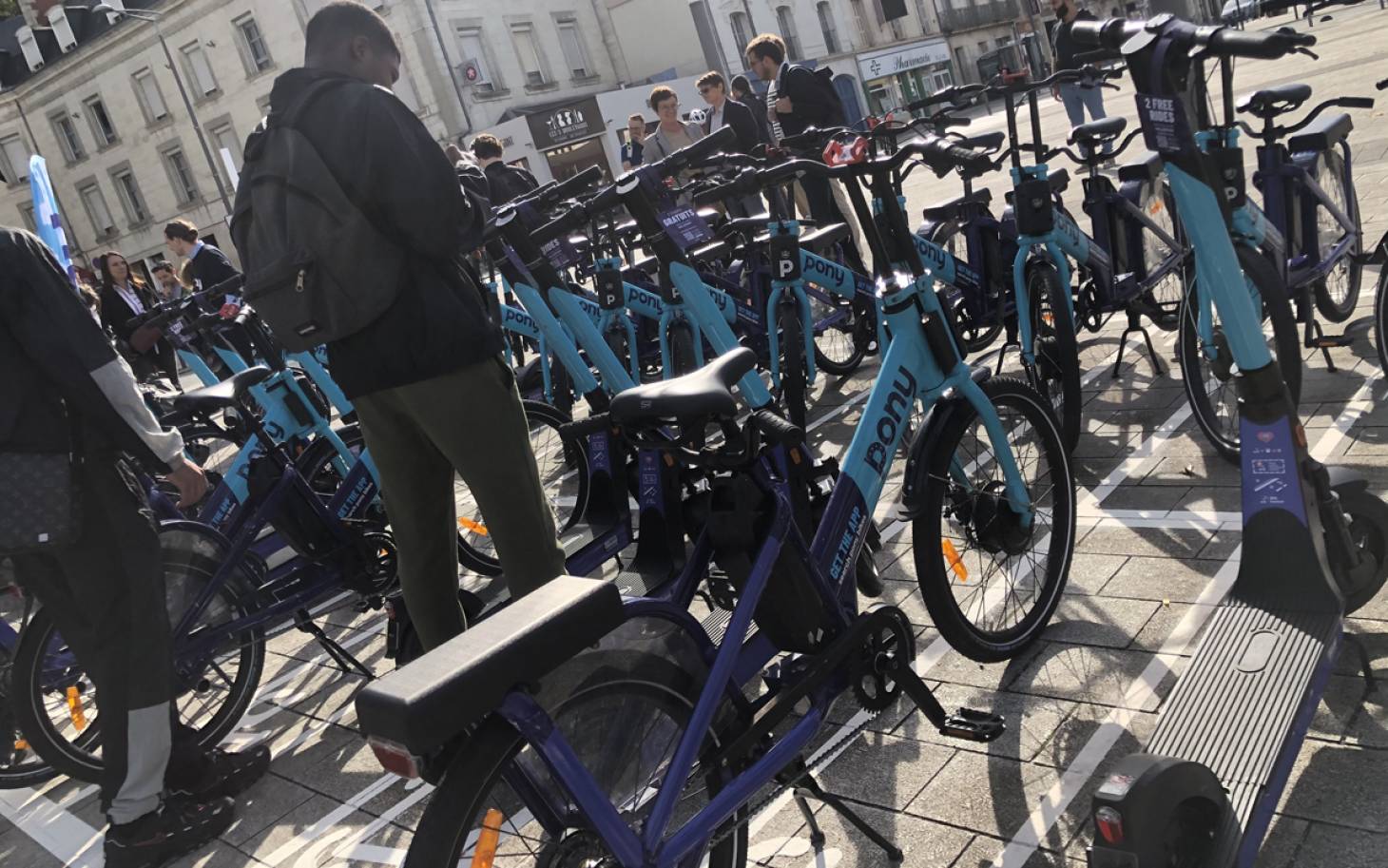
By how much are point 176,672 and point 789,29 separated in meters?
46.1

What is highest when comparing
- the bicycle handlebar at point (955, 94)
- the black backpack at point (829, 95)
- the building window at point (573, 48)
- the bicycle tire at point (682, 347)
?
the building window at point (573, 48)

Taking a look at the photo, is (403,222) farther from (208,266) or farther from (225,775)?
(208,266)

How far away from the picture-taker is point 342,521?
15.2 ft

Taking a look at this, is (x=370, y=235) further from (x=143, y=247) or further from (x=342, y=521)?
(x=143, y=247)

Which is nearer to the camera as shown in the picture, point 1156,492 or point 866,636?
point 866,636

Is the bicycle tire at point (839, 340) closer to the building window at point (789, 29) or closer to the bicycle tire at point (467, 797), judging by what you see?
the bicycle tire at point (467, 797)

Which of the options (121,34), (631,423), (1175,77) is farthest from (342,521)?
(121,34)

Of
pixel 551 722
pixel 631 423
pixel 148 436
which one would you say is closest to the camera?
pixel 551 722

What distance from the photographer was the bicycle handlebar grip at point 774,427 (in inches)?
99.0

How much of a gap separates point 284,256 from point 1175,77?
2.22 meters

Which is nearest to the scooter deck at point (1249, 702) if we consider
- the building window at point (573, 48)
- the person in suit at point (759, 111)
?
the person in suit at point (759, 111)

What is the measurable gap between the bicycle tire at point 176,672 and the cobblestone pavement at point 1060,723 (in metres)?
0.20

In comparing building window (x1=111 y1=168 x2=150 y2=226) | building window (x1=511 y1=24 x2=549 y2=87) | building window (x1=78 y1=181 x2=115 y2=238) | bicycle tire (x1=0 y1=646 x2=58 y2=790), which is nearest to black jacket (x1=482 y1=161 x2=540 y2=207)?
bicycle tire (x1=0 y1=646 x2=58 y2=790)

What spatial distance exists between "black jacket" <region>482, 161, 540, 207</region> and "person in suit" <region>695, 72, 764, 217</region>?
149 cm
